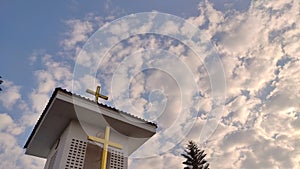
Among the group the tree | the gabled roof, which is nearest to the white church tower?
the gabled roof

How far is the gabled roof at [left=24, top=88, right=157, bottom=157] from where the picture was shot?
9.41 meters

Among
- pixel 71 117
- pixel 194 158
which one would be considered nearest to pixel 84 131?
pixel 71 117

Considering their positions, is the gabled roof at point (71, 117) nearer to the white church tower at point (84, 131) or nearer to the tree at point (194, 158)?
the white church tower at point (84, 131)

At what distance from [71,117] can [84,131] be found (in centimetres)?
76

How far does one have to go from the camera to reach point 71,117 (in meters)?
10.1

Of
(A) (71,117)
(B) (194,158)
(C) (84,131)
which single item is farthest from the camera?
(B) (194,158)

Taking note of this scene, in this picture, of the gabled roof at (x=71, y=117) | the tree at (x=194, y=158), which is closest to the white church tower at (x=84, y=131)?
the gabled roof at (x=71, y=117)

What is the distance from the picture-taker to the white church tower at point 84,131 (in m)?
9.36

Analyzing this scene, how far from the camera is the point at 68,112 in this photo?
984 cm

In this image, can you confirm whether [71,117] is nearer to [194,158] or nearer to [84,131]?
[84,131]

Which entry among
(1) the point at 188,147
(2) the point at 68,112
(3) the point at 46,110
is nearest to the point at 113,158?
(2) the point at 68,112

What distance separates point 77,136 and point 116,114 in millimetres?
1709

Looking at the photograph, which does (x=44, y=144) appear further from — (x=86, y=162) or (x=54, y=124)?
(x=86, y=162)

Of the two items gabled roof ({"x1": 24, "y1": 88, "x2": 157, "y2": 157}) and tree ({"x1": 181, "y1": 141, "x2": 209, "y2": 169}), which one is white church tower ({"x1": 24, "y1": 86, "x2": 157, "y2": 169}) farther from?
tree ({"x1": 181, "y1": 141, "x2": 209, "y2": 169})
